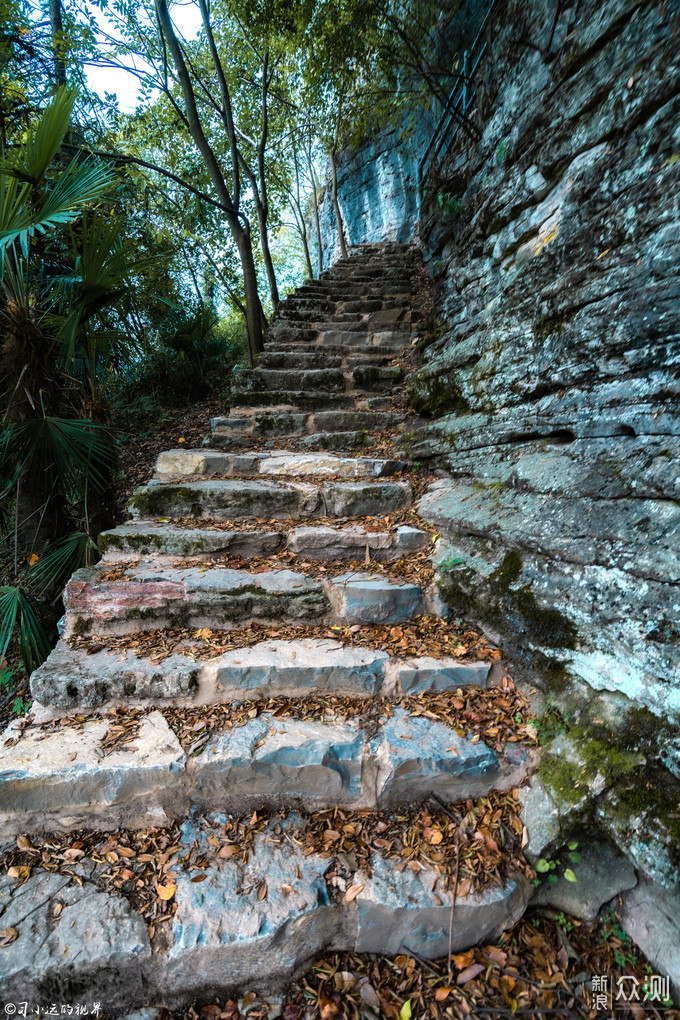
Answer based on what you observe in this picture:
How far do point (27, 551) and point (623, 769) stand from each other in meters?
3.16

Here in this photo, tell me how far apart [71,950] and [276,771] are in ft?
2.05

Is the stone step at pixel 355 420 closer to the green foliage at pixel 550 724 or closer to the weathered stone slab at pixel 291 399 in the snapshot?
the weathered stone slab at pixel 291 399

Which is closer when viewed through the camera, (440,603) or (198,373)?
(440,603)

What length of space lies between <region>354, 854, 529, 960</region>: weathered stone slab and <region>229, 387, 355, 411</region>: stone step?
10.6ft

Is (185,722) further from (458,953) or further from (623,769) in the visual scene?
(623,769)

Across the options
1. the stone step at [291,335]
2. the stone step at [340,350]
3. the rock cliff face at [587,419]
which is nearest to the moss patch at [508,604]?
the rock cliff face at [587,419]

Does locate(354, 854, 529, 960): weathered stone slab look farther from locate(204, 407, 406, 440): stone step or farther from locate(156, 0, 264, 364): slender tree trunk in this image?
locate(156, 0, 264, 364): slender tree trunk

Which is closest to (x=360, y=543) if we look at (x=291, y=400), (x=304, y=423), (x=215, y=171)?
(x=304, y=423)

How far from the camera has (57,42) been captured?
4.80 meters

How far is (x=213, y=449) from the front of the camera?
129 inches

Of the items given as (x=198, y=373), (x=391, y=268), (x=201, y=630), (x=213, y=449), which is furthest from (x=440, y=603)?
(x=391, y=268)

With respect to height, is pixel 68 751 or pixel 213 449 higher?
pixel 213 449

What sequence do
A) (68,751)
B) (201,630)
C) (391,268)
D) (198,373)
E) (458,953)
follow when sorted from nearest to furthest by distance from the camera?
(458,953) < (68,751) < (201,630) < (198,373) < (391,268)

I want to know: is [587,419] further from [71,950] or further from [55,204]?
[55,204]
